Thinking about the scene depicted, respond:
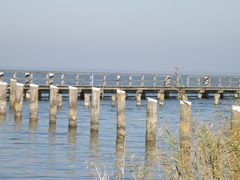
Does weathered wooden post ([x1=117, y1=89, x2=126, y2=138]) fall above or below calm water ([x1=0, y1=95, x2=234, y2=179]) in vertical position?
above

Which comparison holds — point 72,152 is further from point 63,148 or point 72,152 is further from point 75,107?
point 75,107

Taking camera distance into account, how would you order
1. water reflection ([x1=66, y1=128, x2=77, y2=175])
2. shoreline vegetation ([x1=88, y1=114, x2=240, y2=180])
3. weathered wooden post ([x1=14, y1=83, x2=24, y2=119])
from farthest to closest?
weathered wooden post ([x1=14, y1=83, x2=24, y2=119])
water reflection ([x1=66, y1=128, x2=77, y2=175])
shoreline vegetation ([x1=88, y1=114, x2=240, y2=180])

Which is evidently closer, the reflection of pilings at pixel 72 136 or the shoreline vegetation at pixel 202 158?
the shoreline vegetation at pixel 202 158

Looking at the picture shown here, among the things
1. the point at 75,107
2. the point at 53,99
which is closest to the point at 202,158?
the point at 75,107

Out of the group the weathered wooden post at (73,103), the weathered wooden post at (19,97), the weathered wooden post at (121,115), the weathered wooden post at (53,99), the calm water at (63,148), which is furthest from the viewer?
the weathered wooden post at (19,97)

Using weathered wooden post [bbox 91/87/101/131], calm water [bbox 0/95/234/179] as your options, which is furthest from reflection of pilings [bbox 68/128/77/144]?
weathered wooden post [bbox 91/87/101/131]

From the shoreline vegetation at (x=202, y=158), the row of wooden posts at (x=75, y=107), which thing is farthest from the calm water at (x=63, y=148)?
the shoreline vegetation at (x=202, y=158)

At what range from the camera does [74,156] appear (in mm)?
21484

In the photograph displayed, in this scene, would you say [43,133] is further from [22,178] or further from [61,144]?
[22,178]

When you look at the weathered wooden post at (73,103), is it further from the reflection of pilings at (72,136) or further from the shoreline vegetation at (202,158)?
the shoreline vegetation at (202,158)

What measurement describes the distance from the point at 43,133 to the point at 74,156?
20.2 ft

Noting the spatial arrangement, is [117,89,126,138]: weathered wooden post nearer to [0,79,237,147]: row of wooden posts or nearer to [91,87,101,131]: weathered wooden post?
[0,79,237,147]: row of wooden posts

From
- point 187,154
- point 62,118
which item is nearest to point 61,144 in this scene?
point 62,118

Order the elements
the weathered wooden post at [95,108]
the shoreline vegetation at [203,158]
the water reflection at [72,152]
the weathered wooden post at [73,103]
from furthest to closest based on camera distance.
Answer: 1. the weathered wooden post at [73,103]
2. the weathered wooden post at [95,108]
3. the water reflection at [72,152]
4. the shoreline vegetation at [203,158]
